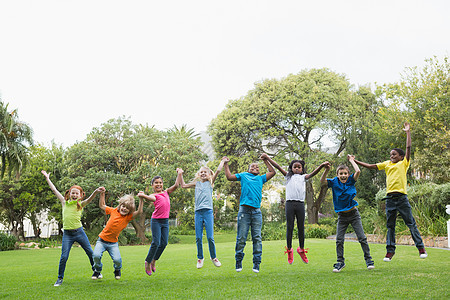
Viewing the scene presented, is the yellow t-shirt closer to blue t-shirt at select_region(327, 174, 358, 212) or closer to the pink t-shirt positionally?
blue t-shirt at select_region(327, 174, 358, 212)

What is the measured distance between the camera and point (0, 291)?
7.39 m

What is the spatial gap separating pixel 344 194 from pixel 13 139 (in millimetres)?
19381

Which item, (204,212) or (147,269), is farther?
(147,269)

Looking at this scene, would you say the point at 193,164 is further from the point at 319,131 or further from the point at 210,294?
the point at 210,294

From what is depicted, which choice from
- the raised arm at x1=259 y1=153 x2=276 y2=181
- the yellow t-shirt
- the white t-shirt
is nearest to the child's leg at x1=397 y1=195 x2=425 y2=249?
the yellow t-shirt

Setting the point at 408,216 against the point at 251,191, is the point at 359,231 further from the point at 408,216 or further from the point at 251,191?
the point at 251,191

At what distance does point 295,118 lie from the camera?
25594 mm

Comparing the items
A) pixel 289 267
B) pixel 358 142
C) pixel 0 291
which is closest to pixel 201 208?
pixel 289 267

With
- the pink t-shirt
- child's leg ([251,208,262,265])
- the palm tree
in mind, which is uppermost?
the palm tree

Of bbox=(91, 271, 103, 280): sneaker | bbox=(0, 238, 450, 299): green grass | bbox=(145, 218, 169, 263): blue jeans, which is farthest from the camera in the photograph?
bbox=(91, 271, 103, 280): sneaker

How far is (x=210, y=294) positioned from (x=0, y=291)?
4.22 meters

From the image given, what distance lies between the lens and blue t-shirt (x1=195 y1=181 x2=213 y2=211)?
7387 mm

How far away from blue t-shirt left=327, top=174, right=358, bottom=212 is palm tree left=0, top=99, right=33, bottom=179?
1858cm

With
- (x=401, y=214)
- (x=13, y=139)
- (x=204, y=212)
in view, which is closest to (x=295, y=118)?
(x=13, y=139)
